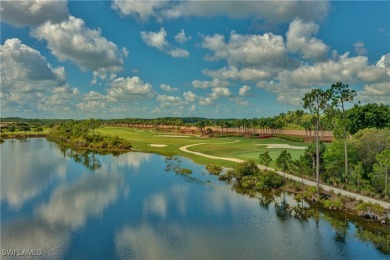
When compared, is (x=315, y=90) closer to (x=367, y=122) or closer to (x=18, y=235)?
(x=18, y=235)

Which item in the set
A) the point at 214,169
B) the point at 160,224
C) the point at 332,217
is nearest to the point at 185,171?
the point at 214,169

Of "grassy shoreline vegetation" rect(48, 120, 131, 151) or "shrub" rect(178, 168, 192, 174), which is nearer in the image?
"shrub" rect(178, 168, 192, 174)

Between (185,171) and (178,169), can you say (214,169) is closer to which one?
(185,171)

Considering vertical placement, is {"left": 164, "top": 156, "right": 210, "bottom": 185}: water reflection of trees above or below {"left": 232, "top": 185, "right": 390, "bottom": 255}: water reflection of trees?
above

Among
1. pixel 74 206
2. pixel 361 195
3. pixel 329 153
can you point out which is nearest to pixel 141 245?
pixel 74 206

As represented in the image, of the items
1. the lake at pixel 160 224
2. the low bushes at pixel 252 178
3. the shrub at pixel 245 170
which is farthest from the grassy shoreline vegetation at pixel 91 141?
the shrub at pixel 245 170

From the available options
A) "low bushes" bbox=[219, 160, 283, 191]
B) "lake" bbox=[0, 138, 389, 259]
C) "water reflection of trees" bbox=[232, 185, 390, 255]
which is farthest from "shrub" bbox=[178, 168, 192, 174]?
"water reflection of trees" bbox=[232, 185, 390, 255]

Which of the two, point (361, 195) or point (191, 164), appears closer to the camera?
point (361, 195)

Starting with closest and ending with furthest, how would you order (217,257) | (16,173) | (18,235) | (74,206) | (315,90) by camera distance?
(217,257) < (18,235) < (74,206) < (315,90) < (16,173)

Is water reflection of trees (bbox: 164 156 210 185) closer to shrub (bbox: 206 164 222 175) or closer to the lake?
the lake
